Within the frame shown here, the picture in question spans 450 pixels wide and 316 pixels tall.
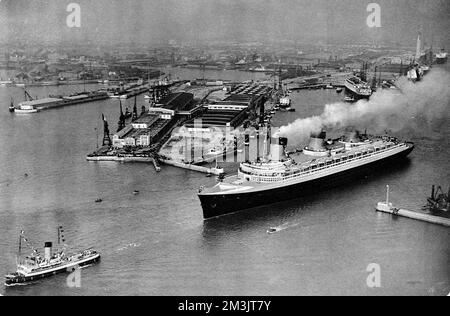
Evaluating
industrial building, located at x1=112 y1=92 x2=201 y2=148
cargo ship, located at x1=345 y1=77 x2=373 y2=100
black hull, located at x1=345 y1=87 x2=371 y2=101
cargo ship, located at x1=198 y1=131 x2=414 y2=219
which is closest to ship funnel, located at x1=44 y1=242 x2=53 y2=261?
cargo ship, located at x1=198 y1=131 x2=414 y2=219

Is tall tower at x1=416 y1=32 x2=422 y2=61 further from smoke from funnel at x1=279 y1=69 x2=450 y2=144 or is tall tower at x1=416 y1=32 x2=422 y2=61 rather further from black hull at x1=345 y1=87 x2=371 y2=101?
black hull at x1=345 y1=87 x2=371 y2=101

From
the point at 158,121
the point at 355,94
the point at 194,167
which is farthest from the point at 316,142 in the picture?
A: the point at 355,94

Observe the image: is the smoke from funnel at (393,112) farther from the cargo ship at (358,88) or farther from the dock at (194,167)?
the cargo ship at (358,88)

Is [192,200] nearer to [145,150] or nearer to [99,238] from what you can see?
[99,238]

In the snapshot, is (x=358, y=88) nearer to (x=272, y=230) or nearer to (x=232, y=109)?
(x=232, y=109)

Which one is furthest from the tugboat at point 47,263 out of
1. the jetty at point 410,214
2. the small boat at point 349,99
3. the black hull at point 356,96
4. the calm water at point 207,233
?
the small boat at point 349,99
